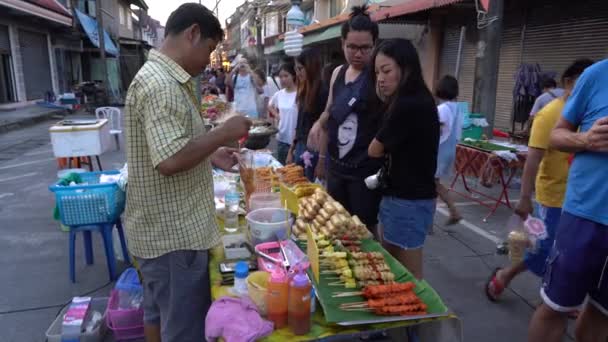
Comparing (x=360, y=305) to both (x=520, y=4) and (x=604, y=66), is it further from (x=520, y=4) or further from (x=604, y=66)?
(x=520, y=4)

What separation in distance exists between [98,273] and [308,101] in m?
2.65

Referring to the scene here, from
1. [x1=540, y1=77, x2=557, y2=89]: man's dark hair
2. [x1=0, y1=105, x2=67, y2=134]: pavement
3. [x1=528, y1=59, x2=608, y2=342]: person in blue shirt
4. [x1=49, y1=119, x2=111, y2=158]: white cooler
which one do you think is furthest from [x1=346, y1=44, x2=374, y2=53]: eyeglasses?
[x1=0, y1=105, x2=67, y2=134]: pavement

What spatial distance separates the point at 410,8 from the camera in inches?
370

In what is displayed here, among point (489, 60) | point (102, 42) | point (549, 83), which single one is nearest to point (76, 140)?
point (489, 60)

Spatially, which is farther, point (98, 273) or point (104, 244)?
point (98, 273)

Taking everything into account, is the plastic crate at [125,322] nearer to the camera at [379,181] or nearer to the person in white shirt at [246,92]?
the camera at [379,181]

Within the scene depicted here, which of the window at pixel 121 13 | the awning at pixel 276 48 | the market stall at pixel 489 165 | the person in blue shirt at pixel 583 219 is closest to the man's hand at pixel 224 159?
the person in blue shirt at pixel 583 219

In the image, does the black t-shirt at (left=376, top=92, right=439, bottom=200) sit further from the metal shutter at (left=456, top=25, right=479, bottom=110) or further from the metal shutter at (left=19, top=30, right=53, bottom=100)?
the metal shutter at (left=19, top=30, right=53, bottom=100)

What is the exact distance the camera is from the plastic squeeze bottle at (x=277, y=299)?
162 cm

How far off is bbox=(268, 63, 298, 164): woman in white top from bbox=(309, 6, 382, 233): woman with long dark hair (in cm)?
200

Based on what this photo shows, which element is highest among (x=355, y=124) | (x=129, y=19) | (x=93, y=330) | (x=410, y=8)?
(x=129, y=19)

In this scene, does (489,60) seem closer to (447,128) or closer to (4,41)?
(447,128)

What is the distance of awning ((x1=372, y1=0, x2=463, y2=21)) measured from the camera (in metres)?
8.31

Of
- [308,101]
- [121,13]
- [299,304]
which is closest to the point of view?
[299,304]
